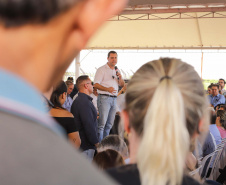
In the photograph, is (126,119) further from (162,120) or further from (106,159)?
(106,159)

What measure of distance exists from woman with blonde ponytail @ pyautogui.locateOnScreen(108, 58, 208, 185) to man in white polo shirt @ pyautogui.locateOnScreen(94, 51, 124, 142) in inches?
152

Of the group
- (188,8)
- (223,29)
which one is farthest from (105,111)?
(223,29)

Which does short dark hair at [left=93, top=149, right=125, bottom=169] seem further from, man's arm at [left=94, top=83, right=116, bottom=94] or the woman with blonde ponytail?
man's arm at [left=94, top=83, right=116, bottom=94]

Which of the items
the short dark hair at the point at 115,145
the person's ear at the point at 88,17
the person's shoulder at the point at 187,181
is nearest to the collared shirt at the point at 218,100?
the short dark hair at the point at 115,145

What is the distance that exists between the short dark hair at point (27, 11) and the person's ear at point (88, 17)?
3 cm

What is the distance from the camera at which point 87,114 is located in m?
3.74

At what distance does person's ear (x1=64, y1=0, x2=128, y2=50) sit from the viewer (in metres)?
0.26

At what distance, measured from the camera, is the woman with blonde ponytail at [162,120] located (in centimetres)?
100

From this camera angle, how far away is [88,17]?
266mm

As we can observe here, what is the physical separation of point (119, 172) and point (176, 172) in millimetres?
168

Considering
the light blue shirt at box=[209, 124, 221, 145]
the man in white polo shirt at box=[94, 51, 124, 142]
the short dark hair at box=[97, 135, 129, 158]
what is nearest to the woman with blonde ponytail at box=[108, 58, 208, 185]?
the short dark hair at box=[97, 135, 129, 158]

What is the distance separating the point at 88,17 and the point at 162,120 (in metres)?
0.79

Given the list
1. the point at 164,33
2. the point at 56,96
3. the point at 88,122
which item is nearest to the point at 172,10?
the point at 164,33

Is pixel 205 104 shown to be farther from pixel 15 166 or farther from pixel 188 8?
pixel 188 8
